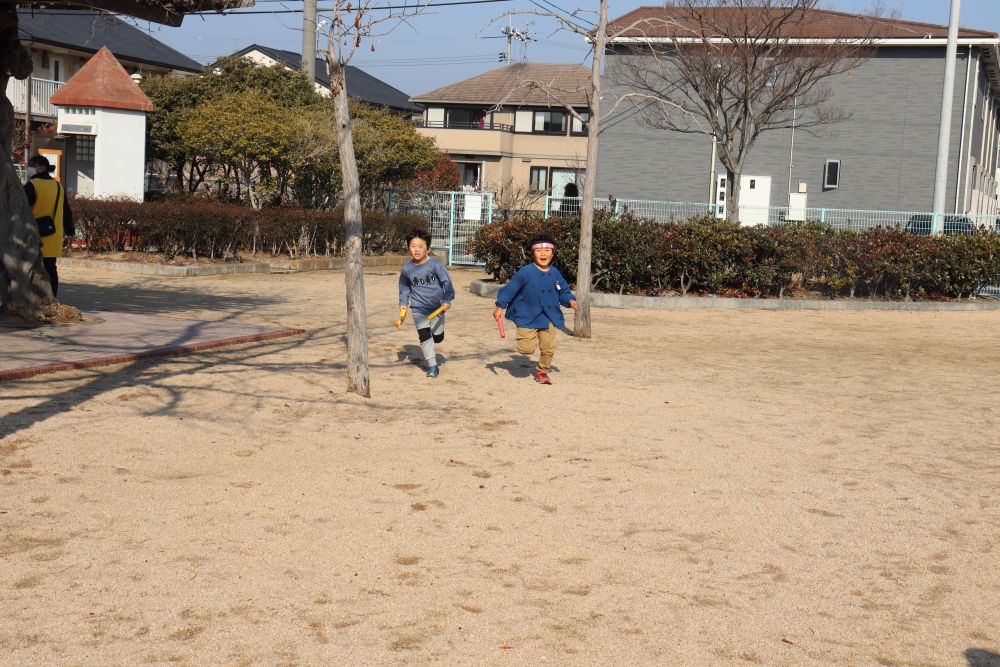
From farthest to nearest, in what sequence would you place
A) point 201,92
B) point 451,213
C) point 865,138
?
point 865,138 → point 201,92 → point 451,213

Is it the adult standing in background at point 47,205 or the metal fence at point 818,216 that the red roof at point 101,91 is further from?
the adult standing in background at point 47,205

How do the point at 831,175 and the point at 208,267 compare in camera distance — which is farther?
the point at 831,175

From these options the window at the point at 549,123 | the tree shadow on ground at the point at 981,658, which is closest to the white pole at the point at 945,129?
the tree shadow on ground at the point at 981,658

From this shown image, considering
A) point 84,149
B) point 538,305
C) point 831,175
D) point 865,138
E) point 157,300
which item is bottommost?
point 157,300

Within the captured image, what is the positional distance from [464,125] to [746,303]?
116 ft

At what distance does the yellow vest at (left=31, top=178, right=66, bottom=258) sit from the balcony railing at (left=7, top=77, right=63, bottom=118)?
26335 mm

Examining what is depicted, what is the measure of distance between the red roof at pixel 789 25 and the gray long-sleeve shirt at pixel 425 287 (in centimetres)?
1161

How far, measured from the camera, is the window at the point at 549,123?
50938 millimetres

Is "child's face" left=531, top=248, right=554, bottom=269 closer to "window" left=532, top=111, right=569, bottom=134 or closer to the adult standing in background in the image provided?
the adult standing in background

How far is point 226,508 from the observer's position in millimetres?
5660

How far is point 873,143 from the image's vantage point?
105 feet

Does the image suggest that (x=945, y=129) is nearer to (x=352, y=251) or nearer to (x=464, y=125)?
(x=352, y=251)

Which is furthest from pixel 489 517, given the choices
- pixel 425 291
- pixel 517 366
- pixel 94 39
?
pixel 94 39

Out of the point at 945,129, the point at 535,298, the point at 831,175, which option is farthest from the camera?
the point at 831,175
